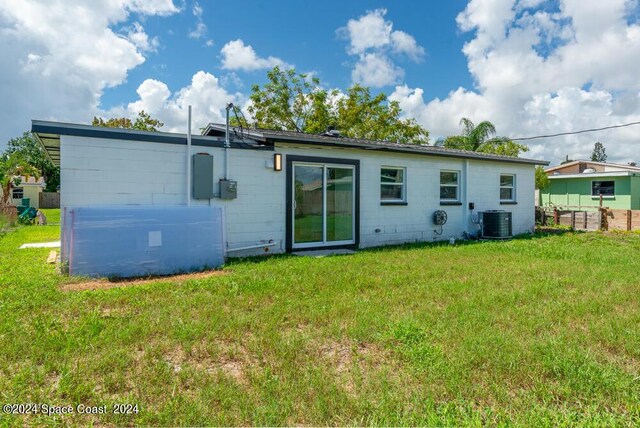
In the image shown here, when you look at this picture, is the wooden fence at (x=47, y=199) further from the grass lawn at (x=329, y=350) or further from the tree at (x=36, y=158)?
the grass lawn at (x=329, y=350)

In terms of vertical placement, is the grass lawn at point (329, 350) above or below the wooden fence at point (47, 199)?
below

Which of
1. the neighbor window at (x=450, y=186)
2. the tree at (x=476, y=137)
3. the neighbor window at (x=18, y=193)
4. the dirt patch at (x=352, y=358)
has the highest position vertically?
the tree at (x=476, y=137)

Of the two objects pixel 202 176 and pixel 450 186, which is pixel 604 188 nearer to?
pixel 450 186

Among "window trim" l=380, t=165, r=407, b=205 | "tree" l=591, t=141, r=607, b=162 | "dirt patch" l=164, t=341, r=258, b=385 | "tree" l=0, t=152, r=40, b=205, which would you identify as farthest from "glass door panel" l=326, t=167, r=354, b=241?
"tree" l=591, t=141, r=607, b=162

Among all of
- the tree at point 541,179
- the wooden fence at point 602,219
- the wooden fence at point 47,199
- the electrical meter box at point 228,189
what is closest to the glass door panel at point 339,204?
the electrical meter box at point 228,189

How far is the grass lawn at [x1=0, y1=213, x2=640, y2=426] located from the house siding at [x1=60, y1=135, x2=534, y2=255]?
6.13ft

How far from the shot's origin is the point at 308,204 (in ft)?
29.1

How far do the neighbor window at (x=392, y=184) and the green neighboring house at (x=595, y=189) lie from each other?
44.3ft

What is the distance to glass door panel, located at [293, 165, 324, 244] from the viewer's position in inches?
342

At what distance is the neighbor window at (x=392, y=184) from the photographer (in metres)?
10.2

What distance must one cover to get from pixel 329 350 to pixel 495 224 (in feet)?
33.1

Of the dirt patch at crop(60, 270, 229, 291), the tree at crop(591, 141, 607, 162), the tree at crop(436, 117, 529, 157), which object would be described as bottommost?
the dirt patch at crop(60, 270, 229, 291)

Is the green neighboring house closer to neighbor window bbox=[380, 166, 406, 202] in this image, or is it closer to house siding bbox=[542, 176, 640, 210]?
house siding bbox=[542, 176, 640, 210]

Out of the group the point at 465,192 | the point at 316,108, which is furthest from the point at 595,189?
the point at 316,108
